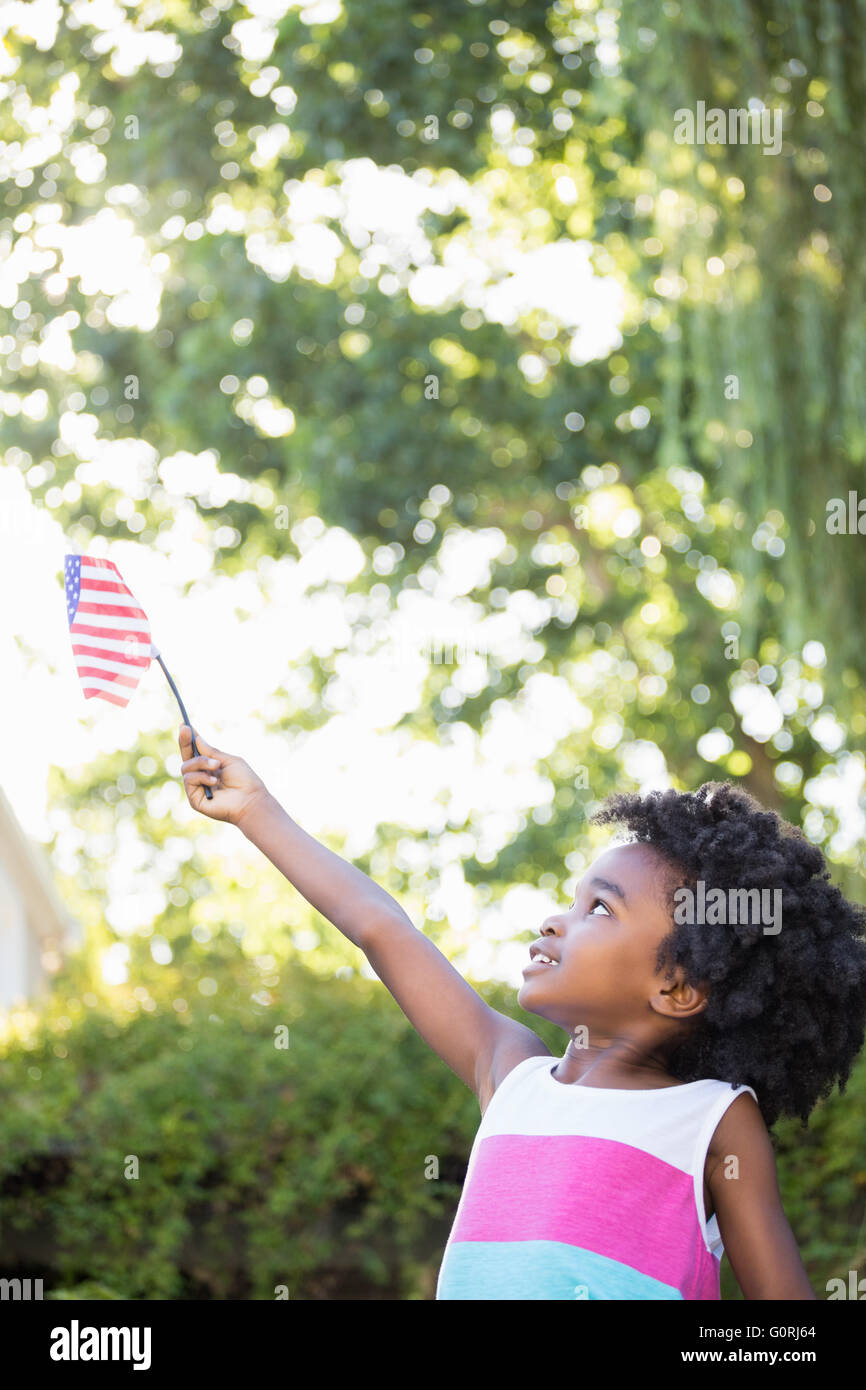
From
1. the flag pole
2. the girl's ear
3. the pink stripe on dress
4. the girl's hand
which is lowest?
the pink stripe on dress

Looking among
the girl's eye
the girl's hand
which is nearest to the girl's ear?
the girl's eye

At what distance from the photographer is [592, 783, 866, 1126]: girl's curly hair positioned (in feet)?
5.74

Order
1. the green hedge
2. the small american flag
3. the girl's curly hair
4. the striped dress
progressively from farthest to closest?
the green hedge, the small american flag, the girl's curly hair, the striped dress

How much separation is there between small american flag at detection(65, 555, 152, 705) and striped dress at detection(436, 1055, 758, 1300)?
0.83m

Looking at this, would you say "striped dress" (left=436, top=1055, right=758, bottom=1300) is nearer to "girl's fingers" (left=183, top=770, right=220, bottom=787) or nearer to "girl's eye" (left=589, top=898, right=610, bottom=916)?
"girl's eye" (left=589, top=898, right=610, bottom=916)

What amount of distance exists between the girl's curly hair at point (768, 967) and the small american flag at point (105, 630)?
2.50ft

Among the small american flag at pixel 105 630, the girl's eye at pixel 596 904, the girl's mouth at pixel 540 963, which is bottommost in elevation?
the girl's mouth at pixel 540 963

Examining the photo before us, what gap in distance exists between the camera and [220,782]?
1906mm

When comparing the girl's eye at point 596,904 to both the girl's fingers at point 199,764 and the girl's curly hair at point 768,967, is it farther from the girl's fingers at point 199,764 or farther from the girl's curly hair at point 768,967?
the girl's fingers at point 199,764

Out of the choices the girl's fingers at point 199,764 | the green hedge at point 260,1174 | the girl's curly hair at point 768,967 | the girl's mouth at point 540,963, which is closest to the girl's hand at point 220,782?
the girl's fingers at point 199,764

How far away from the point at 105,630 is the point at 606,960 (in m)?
0.84

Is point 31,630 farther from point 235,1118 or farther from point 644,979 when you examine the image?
point 644,979

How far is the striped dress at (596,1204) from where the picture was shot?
158cm

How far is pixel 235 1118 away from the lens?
15.0 feet
